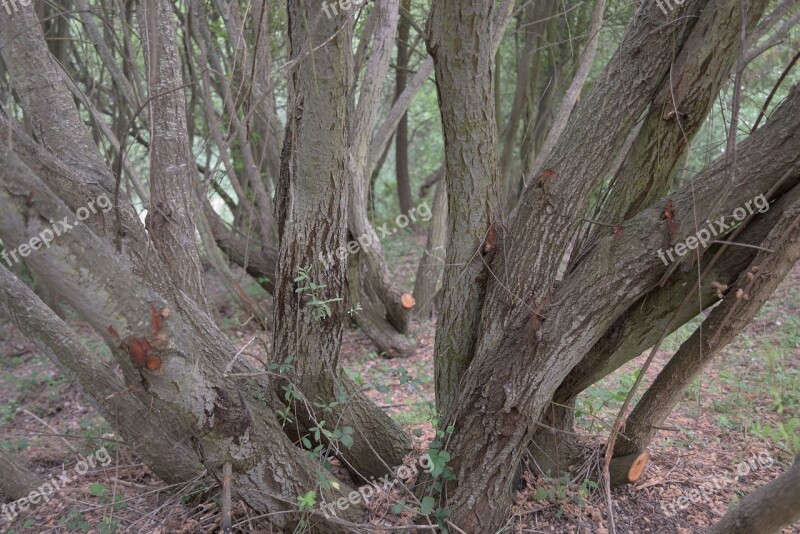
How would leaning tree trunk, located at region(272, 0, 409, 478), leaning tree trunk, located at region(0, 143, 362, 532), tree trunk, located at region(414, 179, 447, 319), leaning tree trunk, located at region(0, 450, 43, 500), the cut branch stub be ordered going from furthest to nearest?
tree trunk, located at region(414, 179, 447, 319) → leaning tree trunk, located at region(0, 450, 43, 500) → the cut branch stub → leaning tree trunk, located at region(272, 0, 409, 478) → leaning tree trunk, located at region(0, 143, 362, 532)

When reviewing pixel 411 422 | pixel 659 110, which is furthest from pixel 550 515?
pixel 659 110

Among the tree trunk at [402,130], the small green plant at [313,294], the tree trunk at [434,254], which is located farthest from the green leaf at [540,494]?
the tree trunk at [402,130]

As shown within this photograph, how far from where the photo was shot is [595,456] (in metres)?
3.00

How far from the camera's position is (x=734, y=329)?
7.98ft

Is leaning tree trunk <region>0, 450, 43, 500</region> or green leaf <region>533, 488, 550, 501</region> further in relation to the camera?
leaning tree trunk <region>0, 450, 43, 500</region>

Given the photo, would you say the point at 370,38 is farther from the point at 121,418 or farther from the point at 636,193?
the point at 121,418

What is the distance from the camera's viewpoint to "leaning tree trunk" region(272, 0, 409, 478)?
2404 millimetres

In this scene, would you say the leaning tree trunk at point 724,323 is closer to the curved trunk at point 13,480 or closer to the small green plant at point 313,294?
the small green plant at point 313,294

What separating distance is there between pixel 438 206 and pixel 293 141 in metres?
4.57

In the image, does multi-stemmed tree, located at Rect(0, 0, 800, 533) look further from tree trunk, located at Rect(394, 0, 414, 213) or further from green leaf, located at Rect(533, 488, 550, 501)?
tree trunk, located at Rect(394, 0, 414, 213)

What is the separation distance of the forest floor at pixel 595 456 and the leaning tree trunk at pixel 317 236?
0.86 ft

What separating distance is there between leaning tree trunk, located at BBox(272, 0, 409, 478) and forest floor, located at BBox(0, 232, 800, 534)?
0.26m

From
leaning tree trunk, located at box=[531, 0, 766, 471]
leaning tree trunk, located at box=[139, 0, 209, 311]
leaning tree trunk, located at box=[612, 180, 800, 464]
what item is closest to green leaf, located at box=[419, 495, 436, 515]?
leaning tree trunk, located at box=[531, 0, 766, 471]

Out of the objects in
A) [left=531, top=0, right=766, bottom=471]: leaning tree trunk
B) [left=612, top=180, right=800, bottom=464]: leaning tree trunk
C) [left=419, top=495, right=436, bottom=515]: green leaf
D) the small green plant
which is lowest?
[left=419, top=495, right=436, bottom=515]: green leaf
